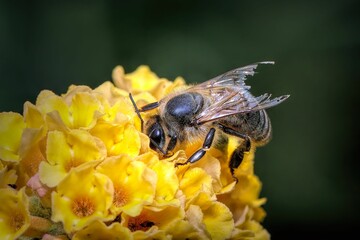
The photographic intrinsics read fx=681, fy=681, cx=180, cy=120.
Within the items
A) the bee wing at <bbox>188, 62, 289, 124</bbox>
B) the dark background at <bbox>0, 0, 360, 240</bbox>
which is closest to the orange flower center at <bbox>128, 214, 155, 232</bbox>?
the bee wing at <bbox>188, 62, 289, 124</bbox>

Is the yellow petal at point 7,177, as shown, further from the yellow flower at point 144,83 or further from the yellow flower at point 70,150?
the yellow flower at point 144,83

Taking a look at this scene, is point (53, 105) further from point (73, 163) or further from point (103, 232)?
point (103, 232)

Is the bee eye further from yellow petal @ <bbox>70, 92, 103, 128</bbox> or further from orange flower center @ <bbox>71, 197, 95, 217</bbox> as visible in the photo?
orange flower center @ <bbox>71, 197, 95, 217</bbox>

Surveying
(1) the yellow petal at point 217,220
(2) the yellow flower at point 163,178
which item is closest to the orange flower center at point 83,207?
(2) the yellow flower at point 163,178

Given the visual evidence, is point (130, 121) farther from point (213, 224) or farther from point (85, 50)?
point (85, 50)

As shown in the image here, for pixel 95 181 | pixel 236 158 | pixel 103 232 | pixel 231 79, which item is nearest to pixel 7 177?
pixel 95 181

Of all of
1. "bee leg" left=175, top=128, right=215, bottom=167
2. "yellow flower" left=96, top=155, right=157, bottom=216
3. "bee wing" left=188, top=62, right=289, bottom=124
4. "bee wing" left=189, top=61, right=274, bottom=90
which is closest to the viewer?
"yellow flower" left=96, top=155, right=157, bottom=216

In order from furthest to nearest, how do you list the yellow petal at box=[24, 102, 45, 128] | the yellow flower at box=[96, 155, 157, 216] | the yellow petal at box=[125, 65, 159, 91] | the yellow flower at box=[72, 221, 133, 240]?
the yellow petal at box=[125, 65, 159, 91] < the yellow petal at box=[24, 102, 45, 128] < the yellow flower at box=[96, 155, 157, 216] < the yellow flower at box=[72, 221, 133, 240]
